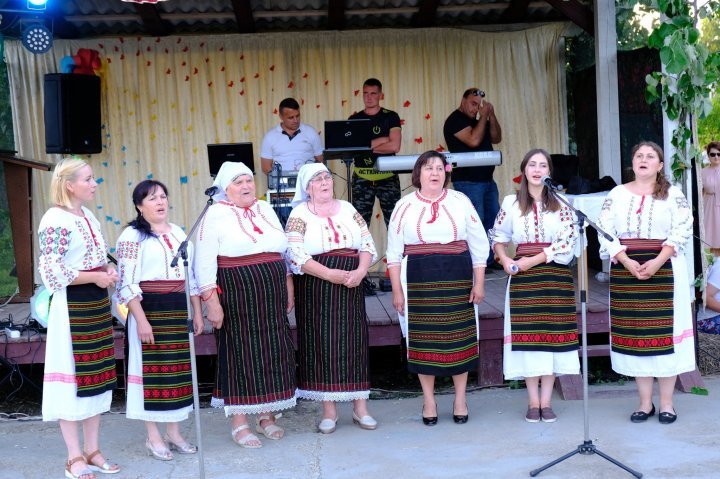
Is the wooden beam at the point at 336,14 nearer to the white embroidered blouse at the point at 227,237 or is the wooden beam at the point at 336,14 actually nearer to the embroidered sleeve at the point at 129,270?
the white embroidered blouse at the point at 227,237

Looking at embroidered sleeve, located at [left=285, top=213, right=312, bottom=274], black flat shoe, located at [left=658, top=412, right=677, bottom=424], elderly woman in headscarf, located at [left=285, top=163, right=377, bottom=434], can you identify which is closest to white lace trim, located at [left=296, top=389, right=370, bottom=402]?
elderly woman in headscarf, located at [left=285, top=163, right=377, bottom=434]

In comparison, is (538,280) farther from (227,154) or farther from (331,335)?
(227,154)

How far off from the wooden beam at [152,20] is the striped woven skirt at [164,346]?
437cm

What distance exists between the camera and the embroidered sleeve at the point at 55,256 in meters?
4.10

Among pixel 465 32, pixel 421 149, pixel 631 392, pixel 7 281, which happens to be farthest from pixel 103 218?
pixel 631 392

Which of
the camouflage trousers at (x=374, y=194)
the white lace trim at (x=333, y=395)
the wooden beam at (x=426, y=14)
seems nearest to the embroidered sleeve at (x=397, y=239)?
the white lace trim at (x=333, y=395)

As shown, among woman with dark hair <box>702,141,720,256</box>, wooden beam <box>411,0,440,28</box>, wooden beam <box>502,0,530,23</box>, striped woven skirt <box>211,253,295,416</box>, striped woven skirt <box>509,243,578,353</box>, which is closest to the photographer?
striped woven skirt <box>211,253,295,416</box>

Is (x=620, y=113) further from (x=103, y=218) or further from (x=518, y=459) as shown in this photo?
(x=103, y=218)

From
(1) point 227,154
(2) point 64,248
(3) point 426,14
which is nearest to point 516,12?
(3) point 426,14

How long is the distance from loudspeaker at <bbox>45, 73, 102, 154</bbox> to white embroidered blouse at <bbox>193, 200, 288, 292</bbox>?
13.6ft

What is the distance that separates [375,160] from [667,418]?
3604mm

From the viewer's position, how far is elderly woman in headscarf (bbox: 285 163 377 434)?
4.76m

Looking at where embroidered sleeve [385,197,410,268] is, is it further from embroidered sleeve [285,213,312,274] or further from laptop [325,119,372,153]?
laptop [325,119,372,153]

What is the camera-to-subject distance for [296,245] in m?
4.74
